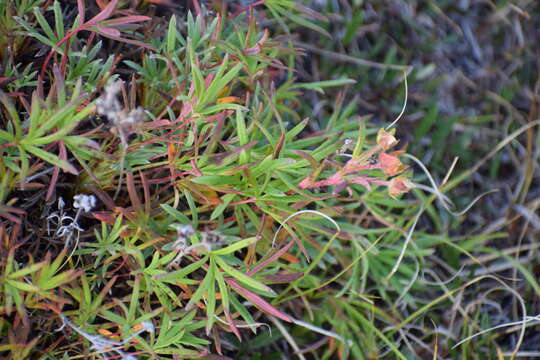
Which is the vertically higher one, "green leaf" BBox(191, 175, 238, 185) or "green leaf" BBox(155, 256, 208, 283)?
"green leaf" BBox(191, 175, 238, 185)

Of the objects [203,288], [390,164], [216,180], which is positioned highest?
[390,164]

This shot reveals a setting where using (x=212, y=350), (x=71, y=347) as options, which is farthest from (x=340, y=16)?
(x=71, y=347)

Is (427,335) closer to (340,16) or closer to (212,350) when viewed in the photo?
(212,350)

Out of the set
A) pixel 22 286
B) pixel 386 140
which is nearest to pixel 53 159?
pixel 22 286

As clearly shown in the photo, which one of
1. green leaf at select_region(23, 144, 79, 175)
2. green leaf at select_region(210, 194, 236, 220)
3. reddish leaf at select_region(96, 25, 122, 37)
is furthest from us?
green leaf at select_region(210, 194, 236, 220)

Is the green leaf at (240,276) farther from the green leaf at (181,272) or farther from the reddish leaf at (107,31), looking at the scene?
the reddish leaf at (107,31)

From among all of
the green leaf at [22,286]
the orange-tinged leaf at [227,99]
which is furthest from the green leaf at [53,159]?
the orange-tinged leaf at [227,99]

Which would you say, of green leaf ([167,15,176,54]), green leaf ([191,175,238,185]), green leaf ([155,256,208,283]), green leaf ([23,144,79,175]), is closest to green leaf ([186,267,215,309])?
green leaf ([155,256,208,283])

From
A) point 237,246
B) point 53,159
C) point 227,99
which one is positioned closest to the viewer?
point 53,159

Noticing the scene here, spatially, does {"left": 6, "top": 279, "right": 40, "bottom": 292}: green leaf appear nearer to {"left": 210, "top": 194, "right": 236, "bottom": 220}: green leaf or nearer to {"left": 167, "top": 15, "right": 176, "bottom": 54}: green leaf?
{"left": 210, "top": 194, "right": 236, "bottom": 220}: green leaf

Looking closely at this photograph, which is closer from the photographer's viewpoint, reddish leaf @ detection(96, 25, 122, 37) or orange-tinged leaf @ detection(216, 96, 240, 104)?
reddish leaf @ detection(96, 25, 122, 37)

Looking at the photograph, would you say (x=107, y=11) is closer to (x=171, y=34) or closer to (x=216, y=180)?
(x=171, y=34)
